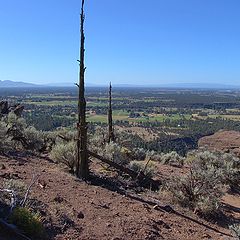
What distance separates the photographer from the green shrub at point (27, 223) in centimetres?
691

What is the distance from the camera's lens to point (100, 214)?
912 cm

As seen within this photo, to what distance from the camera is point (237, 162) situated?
18953 mm

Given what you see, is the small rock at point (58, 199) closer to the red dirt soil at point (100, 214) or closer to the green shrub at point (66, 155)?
the red dirt soil at point (100, 214)

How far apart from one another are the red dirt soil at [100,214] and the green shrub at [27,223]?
0.93 feet

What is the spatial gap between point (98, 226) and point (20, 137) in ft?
32.6

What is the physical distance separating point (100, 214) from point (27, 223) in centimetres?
253

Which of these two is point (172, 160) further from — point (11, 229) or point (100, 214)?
point (11, 229)

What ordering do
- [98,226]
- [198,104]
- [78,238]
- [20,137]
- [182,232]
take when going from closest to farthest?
[78,238], [98,226], [182,232], [20,137], [198,104]

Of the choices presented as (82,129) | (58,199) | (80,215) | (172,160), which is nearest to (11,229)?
(80,215)

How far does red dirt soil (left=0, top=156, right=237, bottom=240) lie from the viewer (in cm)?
799

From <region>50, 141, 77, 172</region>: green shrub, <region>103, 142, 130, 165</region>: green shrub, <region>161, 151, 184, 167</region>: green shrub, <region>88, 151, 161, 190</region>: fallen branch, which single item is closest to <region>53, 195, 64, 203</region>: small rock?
<region>50, 141, 77, 172</region>: green shrub

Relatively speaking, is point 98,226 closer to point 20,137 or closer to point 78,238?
point 78,238

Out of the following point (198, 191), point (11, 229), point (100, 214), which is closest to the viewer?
point (11, 229)

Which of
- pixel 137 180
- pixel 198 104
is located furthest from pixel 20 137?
pixel 198 104
